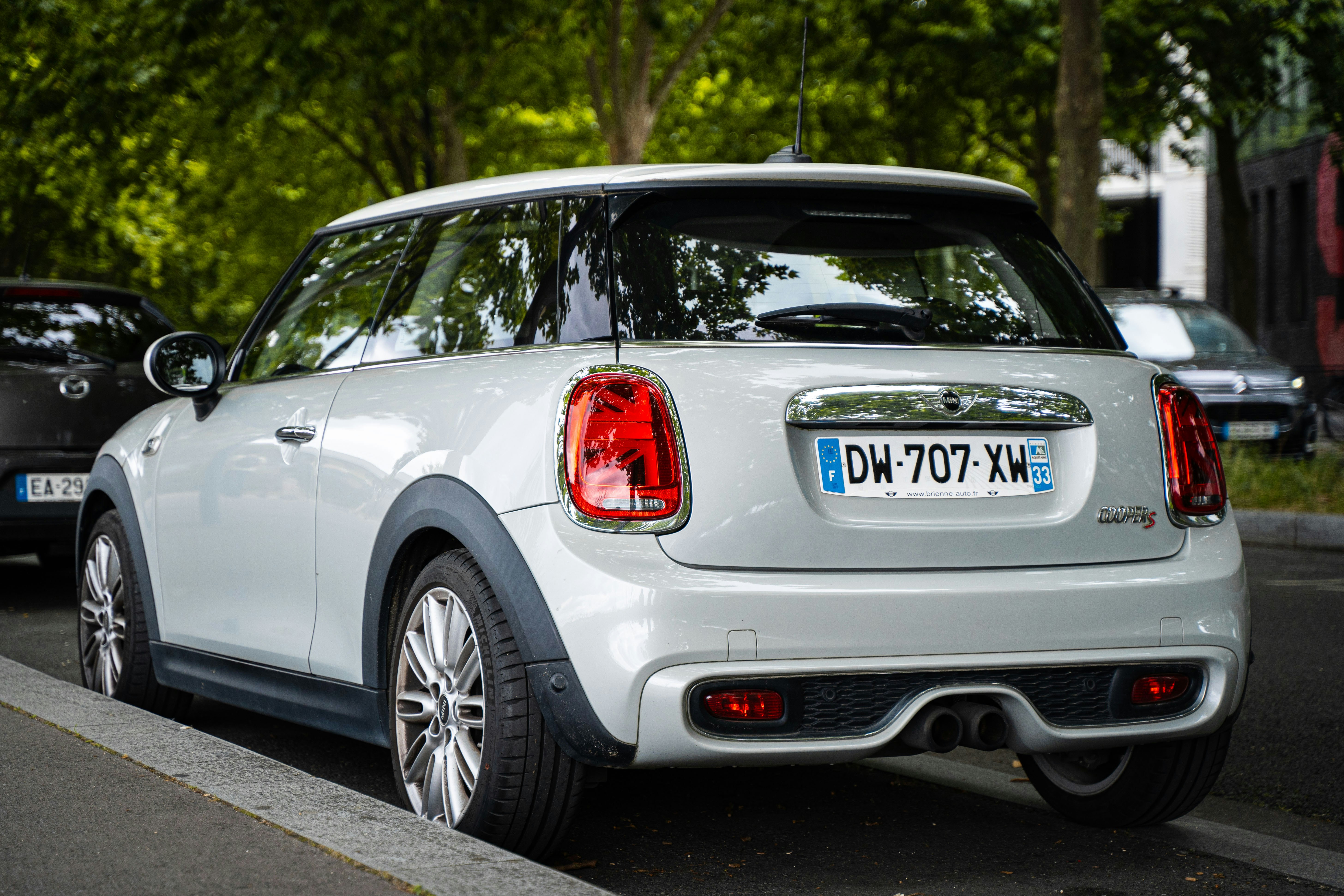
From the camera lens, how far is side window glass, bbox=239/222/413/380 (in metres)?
4.75

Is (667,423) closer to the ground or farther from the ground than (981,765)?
farther from the ground

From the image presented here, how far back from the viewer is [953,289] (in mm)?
4051

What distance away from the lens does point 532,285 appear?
13.3 ft

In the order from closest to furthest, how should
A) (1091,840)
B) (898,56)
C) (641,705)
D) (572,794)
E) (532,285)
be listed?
(641,705)
(572,794)
(532,285)
(1091,840)
(898,56)

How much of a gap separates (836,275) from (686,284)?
0.35 metres

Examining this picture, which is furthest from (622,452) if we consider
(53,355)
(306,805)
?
(53,355)

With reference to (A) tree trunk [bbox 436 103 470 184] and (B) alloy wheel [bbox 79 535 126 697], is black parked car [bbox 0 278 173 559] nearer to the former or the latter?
(B) alloy wheel [bbox 79 535 126 697]

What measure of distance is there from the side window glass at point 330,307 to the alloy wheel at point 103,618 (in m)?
0.98

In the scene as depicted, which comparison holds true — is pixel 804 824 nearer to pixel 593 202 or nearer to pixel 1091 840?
pixel 1091 840

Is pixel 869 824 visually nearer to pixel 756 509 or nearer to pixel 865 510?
pixel 865 510

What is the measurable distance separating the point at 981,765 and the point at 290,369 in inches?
95.1

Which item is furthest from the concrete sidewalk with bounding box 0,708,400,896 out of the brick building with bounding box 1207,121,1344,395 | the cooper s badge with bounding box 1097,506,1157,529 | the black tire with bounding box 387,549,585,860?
the brick building with bounding box 1207,121,1344,395

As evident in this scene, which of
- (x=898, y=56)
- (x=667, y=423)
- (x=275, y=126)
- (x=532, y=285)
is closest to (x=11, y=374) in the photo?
(x=532, y=285)

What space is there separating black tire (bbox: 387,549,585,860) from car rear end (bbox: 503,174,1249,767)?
207 millimetres
